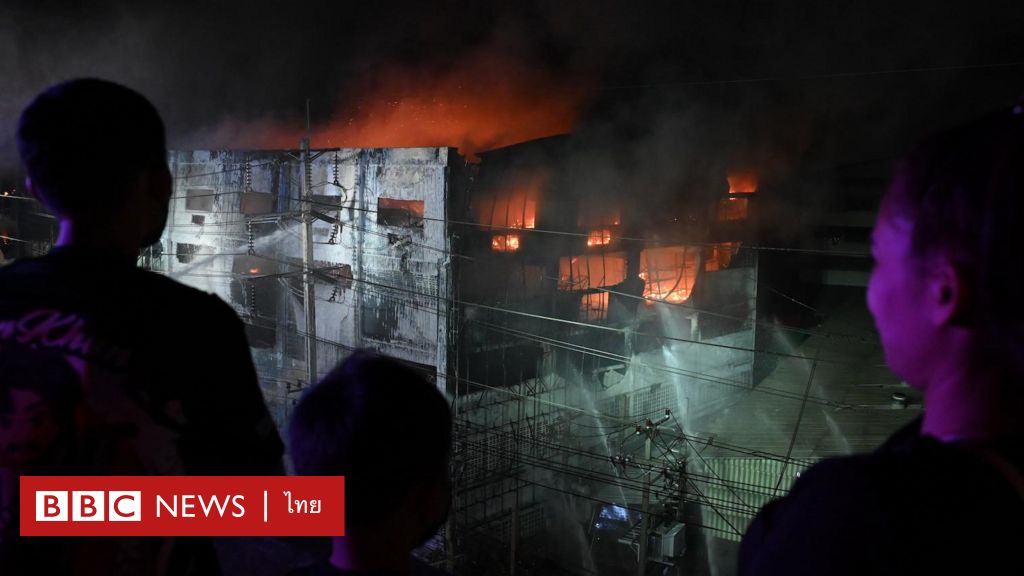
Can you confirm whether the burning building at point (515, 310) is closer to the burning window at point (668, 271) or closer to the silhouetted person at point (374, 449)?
the burning window at point (668, 271)

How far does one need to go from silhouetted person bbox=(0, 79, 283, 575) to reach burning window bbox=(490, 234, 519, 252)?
1778cm

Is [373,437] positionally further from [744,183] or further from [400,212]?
[744,183]

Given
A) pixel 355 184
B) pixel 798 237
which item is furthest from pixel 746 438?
pixel 355 184

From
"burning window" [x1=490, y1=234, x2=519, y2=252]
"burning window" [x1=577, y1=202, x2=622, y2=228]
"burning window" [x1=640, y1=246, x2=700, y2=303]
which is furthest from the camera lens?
"burning window" [x1=640, y1=246, x2=700, y2=303]

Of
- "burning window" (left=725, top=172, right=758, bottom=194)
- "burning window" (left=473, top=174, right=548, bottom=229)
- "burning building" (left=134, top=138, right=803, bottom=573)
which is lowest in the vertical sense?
"burning building" (left=134, top=138, right=803, bottom=573)

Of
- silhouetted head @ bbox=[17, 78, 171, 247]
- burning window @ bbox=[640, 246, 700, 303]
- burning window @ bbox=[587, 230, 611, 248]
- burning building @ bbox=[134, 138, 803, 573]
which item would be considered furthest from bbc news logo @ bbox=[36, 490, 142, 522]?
burning window @ bbox=[640, 246, 700, 303]

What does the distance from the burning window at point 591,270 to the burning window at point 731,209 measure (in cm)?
443

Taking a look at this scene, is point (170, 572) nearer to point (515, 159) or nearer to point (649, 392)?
point (515, 159)

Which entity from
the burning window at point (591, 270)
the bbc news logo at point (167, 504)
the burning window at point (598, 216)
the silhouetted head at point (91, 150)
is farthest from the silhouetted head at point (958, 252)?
the burning window at point (598, 216)

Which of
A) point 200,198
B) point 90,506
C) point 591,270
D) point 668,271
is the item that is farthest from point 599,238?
point 90,506

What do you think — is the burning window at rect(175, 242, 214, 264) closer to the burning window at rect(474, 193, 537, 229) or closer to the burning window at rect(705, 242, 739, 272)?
the burning window at rect(474, 193, 537, 229)

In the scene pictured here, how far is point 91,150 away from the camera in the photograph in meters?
1.60

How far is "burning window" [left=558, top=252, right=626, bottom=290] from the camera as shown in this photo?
21.1 metres

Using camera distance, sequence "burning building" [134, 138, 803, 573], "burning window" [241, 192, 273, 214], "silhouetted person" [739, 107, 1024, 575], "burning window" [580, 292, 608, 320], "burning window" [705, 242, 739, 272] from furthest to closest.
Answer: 1. "burning window" [705, 242, 739, 272]
2. "burning window" [241, 192, 273, 214]
3. "burning window" [580, 292, 608, 320]
4. "burning building" [134, 138, 803, 573]
5. "silhouetted person" [739, 107, 1024, 575]
